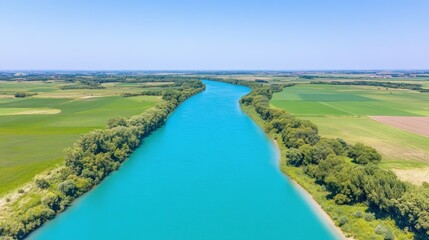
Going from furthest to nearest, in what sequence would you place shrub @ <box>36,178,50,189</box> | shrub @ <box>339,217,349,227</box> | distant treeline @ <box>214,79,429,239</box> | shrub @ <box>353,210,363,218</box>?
shrub @ <box>36,178,50,189</box>
shrub @ <box>353,210,363,218</box>
shrub @ <box>339,217,349,227</box>
distant treeline @ <box>214,79,429,239</box>

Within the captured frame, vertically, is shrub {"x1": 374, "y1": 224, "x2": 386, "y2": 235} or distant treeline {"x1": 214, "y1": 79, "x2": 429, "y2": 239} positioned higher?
distant treeline {"x1": 214, "y1": 79, "x2": 429, "y2": 239}

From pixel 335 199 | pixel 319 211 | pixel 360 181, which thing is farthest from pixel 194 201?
pixel 360 181

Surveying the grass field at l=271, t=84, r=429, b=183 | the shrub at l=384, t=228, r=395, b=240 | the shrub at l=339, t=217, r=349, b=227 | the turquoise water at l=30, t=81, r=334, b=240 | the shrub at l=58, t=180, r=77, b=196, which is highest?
the grass field at l=271, t=84, r=429, b=183

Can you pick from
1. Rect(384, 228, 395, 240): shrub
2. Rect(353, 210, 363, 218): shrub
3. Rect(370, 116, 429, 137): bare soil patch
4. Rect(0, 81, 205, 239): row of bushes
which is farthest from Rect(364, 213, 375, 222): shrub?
Rect(370, 116, 429, 137): bare soil patch

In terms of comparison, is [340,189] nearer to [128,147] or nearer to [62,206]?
[62,206]

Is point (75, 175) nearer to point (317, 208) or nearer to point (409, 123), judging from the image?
point (317, 208)

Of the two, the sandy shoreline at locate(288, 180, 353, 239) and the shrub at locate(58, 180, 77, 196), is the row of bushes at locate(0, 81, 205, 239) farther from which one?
the sandy shoreline at locate(288, 180, 353, 239)
